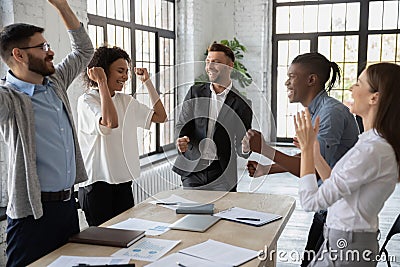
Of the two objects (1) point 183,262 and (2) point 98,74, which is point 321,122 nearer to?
(1) point 183,262

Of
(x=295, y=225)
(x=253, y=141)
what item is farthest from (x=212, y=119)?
(x=295, y=225)

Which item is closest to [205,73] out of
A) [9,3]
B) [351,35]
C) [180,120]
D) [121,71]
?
[180,120]

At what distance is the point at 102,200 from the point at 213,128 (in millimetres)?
725

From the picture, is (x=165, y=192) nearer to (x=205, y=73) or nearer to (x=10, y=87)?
(x=205, y=73)

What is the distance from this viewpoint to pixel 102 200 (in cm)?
253

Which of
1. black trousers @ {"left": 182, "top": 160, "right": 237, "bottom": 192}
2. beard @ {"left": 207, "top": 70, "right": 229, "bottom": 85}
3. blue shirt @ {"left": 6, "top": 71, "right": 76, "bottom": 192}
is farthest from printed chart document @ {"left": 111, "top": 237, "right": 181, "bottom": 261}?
beard @ {"left": 207, "top": 70, "right": 229, "bottom": 85}

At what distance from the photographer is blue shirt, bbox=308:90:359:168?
79.0 inches

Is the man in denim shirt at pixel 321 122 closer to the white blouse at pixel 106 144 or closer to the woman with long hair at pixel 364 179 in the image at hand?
the woman with long hair at pixel 364 179

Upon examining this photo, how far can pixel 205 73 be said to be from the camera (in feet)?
8.45

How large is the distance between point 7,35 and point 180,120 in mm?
996

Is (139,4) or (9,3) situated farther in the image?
(139,4)

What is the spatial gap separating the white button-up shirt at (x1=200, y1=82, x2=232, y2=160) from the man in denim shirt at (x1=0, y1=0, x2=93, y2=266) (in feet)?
2.25

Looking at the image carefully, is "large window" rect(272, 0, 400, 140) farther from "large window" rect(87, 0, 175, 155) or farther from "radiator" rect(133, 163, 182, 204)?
"radiator" rect(133, 163, 182, 204)

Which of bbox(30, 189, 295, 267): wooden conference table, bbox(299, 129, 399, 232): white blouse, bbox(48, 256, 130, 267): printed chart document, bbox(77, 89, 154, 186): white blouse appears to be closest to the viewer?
bbox(299, 129, 399, 232): white blouse
